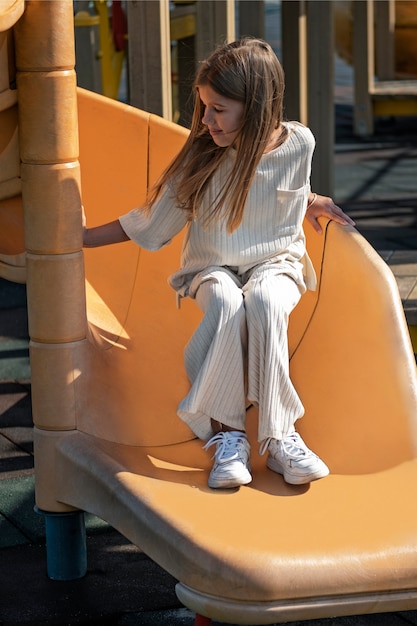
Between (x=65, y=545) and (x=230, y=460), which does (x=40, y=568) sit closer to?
(x=65, y=545)

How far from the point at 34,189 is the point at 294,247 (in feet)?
1.73

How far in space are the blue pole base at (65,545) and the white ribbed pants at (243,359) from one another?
34 centimetres

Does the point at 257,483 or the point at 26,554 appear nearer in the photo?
the point at 257,483

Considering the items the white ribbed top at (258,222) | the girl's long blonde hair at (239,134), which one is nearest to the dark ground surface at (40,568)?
the white ribbed top at (258,222)

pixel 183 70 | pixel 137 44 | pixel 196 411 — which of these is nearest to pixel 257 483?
pixel 196 411

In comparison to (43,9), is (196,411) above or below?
below

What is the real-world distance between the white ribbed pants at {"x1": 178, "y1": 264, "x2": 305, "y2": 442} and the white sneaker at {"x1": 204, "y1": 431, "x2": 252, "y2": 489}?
3cm

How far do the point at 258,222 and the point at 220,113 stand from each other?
0.78ft

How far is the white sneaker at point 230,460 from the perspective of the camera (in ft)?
6.89

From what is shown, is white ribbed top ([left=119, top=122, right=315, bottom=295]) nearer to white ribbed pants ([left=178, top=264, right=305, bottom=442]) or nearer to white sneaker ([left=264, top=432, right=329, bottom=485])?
white ribbed pants ([left=178, top=264, right=305, bottom=442])

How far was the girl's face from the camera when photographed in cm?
215

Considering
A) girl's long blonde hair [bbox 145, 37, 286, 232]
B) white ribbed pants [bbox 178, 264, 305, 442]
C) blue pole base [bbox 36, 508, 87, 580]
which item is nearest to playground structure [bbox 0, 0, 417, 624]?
blue pole base [bbox 36, 508, 87, 580]

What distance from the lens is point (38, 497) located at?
7.48 ft

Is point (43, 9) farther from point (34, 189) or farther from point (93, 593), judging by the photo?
point (93, 593)
